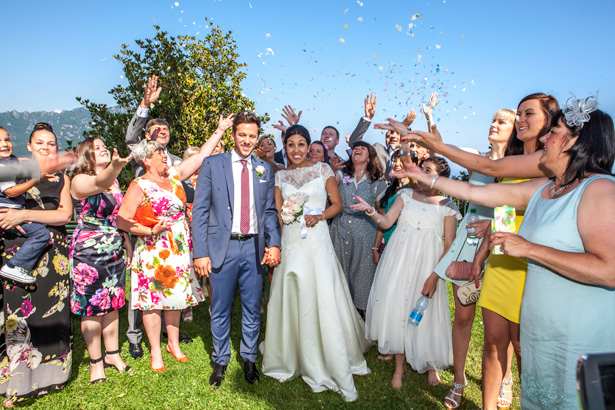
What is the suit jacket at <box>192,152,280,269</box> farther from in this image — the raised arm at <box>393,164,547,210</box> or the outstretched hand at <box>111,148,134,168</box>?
the raised arm at <box>393,164,547,210</box>

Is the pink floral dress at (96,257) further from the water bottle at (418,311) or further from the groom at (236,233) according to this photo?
the water bottle at (418,311)

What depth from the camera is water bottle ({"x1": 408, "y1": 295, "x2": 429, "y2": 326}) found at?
167 inches

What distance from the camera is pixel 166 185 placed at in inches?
183

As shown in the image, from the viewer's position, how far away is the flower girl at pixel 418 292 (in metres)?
4.41

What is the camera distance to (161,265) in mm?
4562

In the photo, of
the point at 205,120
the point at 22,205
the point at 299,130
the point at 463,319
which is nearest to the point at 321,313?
the point at 463,319

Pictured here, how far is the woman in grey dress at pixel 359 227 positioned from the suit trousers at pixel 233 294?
1.76 m

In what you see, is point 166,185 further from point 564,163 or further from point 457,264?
point 564,163

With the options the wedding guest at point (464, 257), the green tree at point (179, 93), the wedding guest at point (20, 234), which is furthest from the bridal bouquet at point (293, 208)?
the green tree at point (179, 93)

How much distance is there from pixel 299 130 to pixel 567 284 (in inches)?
129

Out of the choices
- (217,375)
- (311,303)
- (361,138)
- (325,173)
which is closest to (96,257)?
(217,375)

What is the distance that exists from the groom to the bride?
214 mm

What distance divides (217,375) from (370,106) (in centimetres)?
471

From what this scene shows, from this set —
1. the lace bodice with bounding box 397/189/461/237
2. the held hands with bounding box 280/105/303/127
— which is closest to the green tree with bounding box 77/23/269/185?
the held hands with bounding box 280/105/303/127
